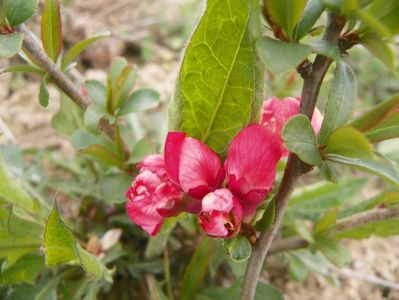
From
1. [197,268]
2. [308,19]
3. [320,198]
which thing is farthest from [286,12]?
[320,198]

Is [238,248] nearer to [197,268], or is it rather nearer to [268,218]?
[268,218]

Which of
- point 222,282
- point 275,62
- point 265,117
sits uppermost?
point 275,62

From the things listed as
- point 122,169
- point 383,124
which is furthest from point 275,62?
A: point 122,169

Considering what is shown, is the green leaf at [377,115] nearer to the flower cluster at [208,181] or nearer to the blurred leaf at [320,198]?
the flower cluster at [208,181]

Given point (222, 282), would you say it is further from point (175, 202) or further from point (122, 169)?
point (175, 202)

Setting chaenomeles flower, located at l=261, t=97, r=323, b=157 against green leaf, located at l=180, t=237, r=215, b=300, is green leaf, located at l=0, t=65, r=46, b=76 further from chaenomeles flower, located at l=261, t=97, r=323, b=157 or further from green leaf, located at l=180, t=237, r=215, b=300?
green leaf, located at l=180, t=237, r=215, b=300

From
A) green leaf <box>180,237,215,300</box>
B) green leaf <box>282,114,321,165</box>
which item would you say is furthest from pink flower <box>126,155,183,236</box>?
green leaf <box>180,237,215,300</box>
